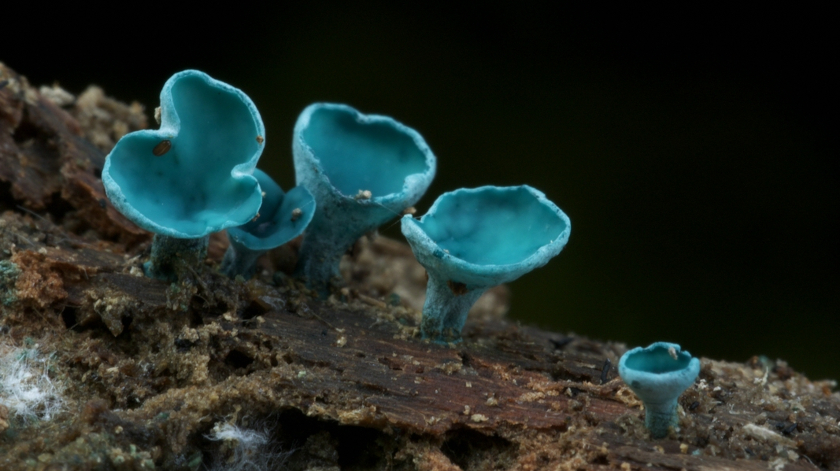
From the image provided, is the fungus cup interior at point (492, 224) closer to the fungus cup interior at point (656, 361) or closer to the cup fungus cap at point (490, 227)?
the cup fungus cap at point (490, 227)

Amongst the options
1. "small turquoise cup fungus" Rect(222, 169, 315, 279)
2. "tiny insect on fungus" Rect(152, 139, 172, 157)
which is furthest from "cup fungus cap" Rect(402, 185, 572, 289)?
"tiny insect on fungus" Rect(152, 139, 172, 157)

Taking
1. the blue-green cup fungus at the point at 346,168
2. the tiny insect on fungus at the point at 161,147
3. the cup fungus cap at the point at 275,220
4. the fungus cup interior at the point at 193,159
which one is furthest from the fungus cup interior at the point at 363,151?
the tiny insect on fungus at the point at 161,147

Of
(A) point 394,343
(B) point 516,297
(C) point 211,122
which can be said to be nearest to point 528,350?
(A) point 394,343

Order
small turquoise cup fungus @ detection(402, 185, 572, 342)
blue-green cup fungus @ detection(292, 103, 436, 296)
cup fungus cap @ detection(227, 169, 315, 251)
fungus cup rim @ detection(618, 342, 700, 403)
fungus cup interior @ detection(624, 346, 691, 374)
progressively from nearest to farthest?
1. fungus cup rim @ detection(618, 342, 700, 403)
2. fungus cup interior @ detection(624, 346, 691, 374)
3. small turquoise cup fungus @ detection(402, 185, 572, 342)
4. cup fungus cap @ detection(227, 169, 315, 251)
5. blue-green cup fungus @ detection(292, 103, 436, 296)

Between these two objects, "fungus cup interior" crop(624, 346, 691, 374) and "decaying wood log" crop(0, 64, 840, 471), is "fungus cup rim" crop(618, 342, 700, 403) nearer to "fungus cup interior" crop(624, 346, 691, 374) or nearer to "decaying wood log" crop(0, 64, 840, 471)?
"fungus cup interior" crop(624, 346, 691, 374)

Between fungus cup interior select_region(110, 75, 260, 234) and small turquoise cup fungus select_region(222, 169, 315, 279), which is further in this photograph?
small turquoise cup fungus select_region(222, 169, 315, 279)

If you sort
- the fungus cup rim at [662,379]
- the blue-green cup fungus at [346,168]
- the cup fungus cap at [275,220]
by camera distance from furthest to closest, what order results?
the blue-green cup fungus at [346,168]
the cup fungus cap at [275,220]
the fungus cup rim at [662,379]

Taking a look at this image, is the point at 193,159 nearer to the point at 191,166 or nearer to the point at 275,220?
the point at 191,166
